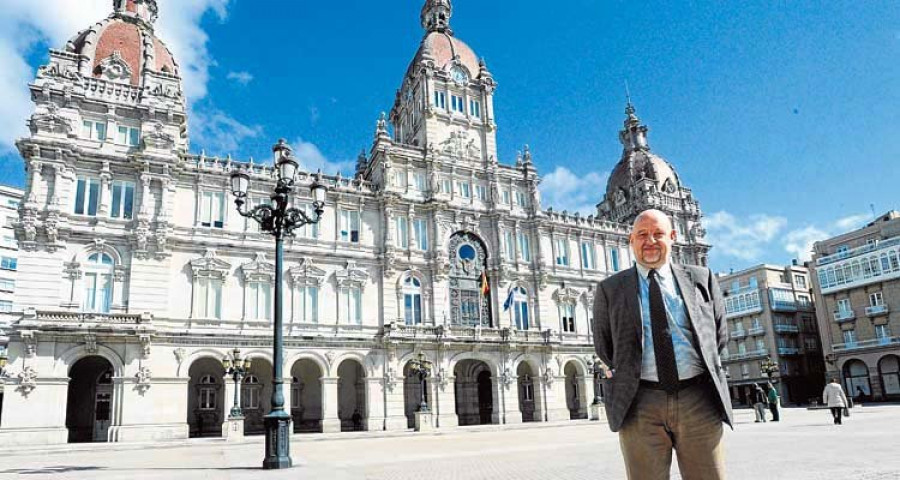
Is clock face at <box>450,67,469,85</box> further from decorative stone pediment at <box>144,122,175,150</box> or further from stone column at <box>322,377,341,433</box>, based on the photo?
stone column at <box>322,377,341,433</box>

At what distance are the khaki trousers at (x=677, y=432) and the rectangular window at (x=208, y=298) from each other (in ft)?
117

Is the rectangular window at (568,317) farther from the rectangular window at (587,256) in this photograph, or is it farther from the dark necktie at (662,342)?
the dark necktie at (662,342)

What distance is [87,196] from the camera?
3531cm

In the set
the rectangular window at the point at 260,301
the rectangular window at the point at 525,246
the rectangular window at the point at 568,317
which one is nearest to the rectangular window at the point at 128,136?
the rectangular window at the point at 260,301

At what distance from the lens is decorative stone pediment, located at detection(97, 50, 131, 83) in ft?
125

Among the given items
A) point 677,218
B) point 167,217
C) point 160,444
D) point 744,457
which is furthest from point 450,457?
point 677,218

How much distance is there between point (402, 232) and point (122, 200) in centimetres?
1788

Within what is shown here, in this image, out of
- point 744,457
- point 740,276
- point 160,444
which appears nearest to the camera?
point 744,457

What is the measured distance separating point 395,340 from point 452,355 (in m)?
4.41

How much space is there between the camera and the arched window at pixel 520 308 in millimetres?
46812

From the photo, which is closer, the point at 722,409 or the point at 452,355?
the point at 722,409

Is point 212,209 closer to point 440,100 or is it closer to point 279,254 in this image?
point 440,100

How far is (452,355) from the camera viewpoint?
1654 inches

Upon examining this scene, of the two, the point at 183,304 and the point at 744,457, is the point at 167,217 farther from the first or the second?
the point at 744,457
